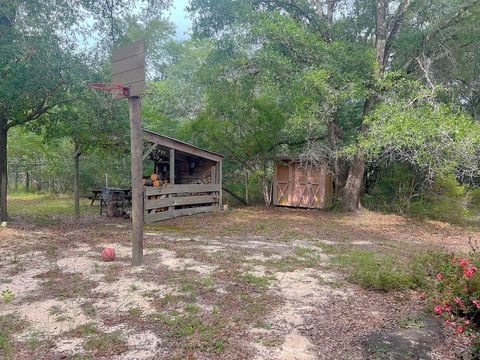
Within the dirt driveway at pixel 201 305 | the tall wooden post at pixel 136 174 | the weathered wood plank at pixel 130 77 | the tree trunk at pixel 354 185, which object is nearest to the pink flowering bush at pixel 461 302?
the dirt driveway at pixel 201 305

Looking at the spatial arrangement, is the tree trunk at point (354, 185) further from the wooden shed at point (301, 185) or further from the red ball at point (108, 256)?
the red ball at point (108, 256)

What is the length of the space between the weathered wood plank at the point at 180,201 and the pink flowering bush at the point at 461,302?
6893 millimetres

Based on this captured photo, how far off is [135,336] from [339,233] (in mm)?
6030

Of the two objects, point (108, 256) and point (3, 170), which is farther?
point (3, 170)

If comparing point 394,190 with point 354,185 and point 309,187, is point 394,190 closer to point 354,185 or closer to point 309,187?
point 354,185

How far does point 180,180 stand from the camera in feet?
43.3

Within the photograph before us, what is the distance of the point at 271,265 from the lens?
4973mm

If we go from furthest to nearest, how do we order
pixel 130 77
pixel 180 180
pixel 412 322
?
pixel 180 180 < pixel 130 77 < pixel 412 322

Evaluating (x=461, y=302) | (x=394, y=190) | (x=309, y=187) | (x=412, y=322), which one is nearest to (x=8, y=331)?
(x=412, y=322)

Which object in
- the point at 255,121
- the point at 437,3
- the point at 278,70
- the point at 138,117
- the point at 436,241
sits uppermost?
the point at 437,3

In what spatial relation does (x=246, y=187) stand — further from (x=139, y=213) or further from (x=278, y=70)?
(x=139, y=213)

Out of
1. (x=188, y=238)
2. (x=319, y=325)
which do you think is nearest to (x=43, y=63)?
(x=188, y=238)

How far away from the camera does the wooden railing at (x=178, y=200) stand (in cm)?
909

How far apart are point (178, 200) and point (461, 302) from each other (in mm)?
7976
